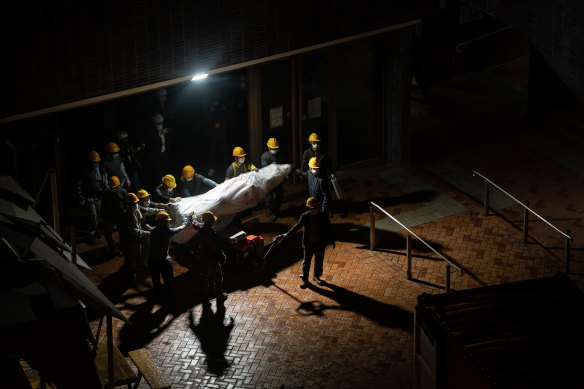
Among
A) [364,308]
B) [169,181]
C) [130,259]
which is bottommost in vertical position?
[364,308]

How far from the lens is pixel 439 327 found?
12156mm

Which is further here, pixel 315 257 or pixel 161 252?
pixel 315 257

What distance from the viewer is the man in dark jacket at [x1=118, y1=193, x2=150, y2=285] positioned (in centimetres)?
1727

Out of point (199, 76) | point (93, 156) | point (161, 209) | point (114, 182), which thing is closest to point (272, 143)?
point (199, 76)

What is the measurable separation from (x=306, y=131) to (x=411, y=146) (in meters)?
3.43

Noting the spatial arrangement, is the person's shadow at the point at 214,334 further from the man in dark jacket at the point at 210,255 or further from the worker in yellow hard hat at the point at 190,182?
the worker in yellow hard hat at the point at 190,182

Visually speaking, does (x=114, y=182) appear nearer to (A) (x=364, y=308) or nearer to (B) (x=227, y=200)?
(B) (x=227, y=200)

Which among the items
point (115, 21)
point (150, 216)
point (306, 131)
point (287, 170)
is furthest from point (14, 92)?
point (306, 131)

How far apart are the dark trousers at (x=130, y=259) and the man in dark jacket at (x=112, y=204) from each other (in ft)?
2.88

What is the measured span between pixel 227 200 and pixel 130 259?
2.27 metres

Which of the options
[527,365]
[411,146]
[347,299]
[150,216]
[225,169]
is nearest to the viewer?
[527,365]

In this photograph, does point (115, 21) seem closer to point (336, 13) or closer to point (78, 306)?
point (336, 13)

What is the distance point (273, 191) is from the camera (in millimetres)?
20359

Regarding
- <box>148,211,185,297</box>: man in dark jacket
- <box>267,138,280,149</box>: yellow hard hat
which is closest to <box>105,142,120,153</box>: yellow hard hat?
<box>148,211,185,297</box>: man in dark jacket
